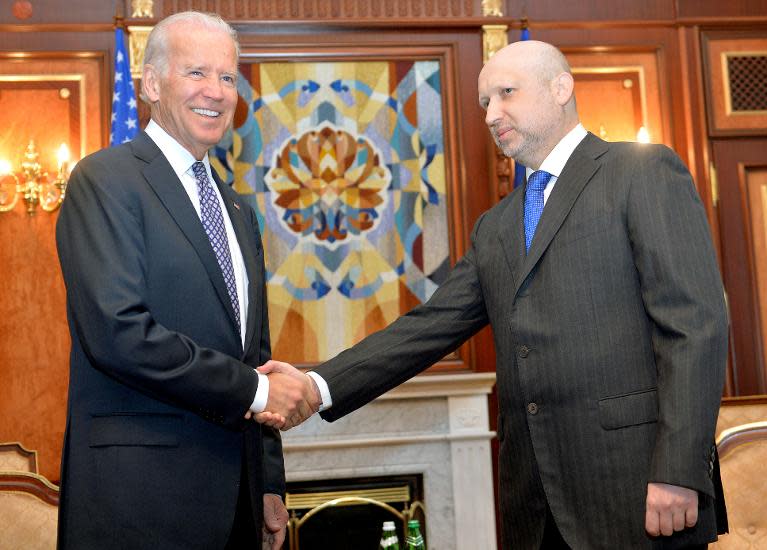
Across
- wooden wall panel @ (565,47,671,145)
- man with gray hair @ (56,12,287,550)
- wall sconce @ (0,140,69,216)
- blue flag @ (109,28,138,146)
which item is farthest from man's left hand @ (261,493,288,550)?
wooden wall panel @ (565,47,671,145)

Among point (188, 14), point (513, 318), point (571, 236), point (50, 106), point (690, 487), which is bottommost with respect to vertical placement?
point (690, 487)

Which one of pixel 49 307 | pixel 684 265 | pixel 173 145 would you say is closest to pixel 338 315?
pixel 49 307

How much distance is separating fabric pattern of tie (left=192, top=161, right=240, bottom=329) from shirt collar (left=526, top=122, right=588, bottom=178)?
33.8 inches

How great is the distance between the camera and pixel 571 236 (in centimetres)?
210

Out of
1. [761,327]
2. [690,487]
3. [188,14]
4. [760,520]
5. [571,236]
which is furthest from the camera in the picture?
[761,327]

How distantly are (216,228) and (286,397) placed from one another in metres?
0.46

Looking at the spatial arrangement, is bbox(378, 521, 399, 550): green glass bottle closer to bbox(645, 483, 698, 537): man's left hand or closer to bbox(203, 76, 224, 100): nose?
bbox(645, 483, 698, 537): man's left hand

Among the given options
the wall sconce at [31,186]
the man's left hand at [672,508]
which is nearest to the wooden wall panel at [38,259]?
the wall sconce at [31,186]

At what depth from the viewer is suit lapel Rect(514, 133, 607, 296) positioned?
83.5 inches

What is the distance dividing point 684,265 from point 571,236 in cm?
28

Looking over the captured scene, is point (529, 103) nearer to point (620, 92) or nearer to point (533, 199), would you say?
point (533, 199)

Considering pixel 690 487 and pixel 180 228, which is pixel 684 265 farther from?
pixel 180 228

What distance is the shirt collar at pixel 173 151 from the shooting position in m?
2.14

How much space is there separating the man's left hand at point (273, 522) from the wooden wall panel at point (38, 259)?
2.72 metres
